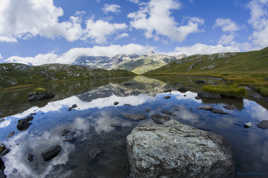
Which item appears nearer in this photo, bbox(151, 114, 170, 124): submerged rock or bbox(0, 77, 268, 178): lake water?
bbox(0, 77, 268, 178): lake water

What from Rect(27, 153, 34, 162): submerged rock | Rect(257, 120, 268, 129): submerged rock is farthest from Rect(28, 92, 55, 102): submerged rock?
Rect(257, 120, 268, 129): submerged rock

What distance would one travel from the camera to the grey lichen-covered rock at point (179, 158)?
10531mm

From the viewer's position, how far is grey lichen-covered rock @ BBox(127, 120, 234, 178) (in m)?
10.5

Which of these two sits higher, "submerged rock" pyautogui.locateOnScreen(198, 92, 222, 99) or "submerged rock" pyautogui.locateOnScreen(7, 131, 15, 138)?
"submerged rock" pyautogui.locateOnScreen(198, 92, 222, 99)

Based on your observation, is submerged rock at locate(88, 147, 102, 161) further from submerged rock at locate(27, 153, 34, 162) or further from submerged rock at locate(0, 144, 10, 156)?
submerged rock at locate(0, 144, 10, 156)

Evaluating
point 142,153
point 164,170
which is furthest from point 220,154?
point 142,153

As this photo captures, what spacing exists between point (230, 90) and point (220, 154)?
1394 inches

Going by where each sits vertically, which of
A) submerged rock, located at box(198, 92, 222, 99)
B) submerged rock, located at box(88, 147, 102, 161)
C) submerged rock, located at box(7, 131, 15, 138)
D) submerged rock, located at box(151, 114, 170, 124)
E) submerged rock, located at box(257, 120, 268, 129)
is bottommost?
submerged rock, located at box(7, 131, 15, 138)

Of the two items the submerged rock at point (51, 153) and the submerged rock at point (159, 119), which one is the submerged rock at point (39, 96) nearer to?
the submerged rock at point (51, 153)

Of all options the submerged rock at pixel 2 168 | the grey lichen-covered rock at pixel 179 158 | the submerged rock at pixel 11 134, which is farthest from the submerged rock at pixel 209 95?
the submerged rock at pixel 11 134

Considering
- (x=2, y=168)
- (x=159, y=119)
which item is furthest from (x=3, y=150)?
→ (x=159, y=119)

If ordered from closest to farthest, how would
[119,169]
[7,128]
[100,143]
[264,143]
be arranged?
1. [119,169]
2. [264,143]
3. [100,143]
4. [7,128]

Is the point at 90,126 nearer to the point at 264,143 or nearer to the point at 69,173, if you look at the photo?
the point at 69,173

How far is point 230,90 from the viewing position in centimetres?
3841
